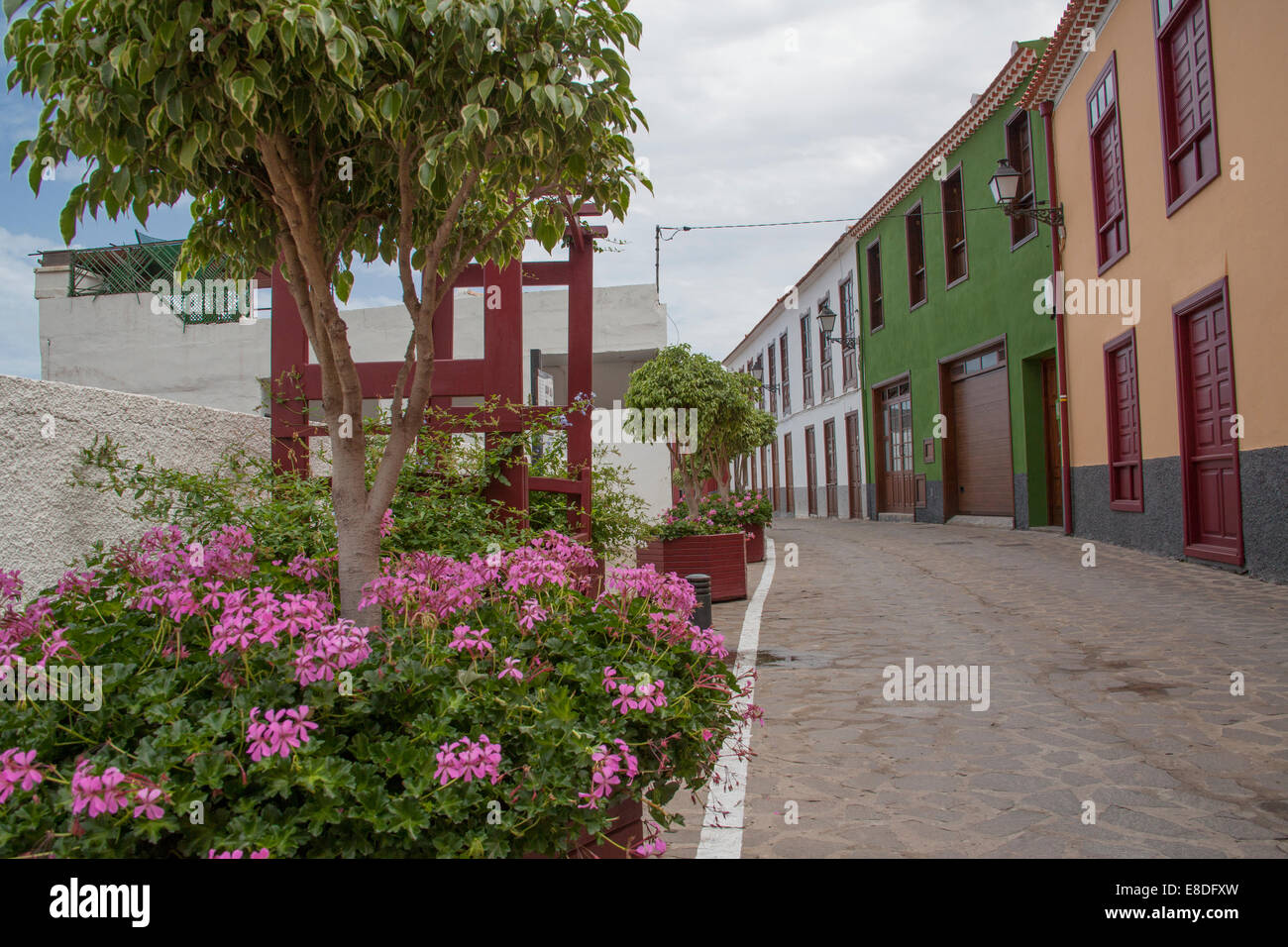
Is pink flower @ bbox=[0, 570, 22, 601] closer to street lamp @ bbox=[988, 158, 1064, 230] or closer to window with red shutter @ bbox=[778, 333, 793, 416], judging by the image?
street lamp @ bbox=[988, 158, 1064, 230]

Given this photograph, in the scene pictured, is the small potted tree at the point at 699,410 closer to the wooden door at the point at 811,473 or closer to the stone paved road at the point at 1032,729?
the stone paved road at the point at 1032,729

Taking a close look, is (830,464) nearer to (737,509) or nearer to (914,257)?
(914,257)

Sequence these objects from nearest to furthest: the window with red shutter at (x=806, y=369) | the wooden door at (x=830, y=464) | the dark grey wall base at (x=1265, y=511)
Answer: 1. the dark grey wall base at (x=1265, y=511)
2. the wooden door at (x=830, y=464)
3. the window with red shutter at (x=806, y=369)

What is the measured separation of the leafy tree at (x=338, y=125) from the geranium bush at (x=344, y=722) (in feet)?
1.79

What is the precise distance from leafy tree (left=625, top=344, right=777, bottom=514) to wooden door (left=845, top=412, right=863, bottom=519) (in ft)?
39.9

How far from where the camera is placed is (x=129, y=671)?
2160mm

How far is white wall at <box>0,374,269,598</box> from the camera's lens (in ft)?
11.8

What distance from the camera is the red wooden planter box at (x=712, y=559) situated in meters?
9.38

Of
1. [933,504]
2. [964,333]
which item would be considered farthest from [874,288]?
[933,504]

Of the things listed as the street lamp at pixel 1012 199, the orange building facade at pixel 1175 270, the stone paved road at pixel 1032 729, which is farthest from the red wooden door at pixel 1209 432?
the street lamp at pixel 1012 199

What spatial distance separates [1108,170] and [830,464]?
646 inches
